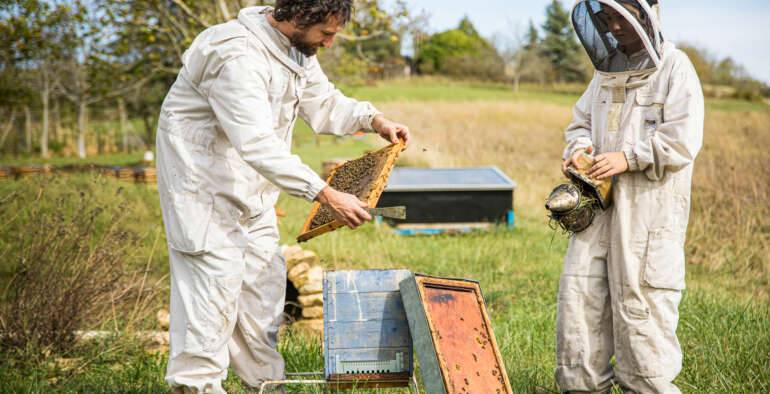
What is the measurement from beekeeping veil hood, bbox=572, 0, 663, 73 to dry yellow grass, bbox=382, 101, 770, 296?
0.95 m

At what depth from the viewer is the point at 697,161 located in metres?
10.6

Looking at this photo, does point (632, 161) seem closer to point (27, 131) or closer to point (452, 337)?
point (452, 337)

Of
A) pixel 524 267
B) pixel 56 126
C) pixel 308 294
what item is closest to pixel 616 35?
pixel 308 294

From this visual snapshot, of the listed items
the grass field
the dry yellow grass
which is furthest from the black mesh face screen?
the grass field

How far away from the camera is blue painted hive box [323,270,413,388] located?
327cm

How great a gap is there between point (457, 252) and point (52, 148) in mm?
21254

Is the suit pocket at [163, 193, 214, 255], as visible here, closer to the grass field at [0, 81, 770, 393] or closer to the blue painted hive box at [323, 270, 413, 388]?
the blue painted hive box at [323, 270, 413, 388]

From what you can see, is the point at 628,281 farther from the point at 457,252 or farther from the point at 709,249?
the point at 709,249

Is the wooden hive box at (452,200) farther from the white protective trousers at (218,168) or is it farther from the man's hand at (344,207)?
the man's hand at (344,207)

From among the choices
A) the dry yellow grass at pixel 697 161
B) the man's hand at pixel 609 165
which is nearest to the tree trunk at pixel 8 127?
the dry yellow grass at pixel 697 161

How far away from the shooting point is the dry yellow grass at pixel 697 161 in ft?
25.1

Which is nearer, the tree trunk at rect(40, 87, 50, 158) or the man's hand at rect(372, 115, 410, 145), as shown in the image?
the man's hand at rect(372, 115, 410, 145)

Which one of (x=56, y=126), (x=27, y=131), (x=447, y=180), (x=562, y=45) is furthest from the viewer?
(x=562, y=45)

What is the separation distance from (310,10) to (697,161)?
9.09 meters
